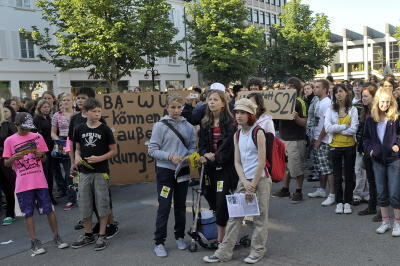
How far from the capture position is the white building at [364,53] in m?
64.1

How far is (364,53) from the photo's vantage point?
216ft

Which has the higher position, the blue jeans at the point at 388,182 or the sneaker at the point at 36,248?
the blue jeans at the point at 388,182

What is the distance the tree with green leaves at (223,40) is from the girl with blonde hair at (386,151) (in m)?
29.0

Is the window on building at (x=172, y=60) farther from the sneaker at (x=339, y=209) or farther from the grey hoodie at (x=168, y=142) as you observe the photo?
the grey hoodie at (x=168, y=142)

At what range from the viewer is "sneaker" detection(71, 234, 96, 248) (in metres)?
5.43

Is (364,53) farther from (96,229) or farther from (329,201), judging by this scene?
(96,229)

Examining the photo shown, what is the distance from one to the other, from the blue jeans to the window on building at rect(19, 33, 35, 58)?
2731cm

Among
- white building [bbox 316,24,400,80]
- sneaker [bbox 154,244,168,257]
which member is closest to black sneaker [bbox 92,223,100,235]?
sneaker [bbox 154,244,168,257]

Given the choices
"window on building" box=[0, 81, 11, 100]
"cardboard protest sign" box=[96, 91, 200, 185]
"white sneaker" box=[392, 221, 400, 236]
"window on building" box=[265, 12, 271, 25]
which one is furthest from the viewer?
"window on building" box=[265, 12, 271, 25]

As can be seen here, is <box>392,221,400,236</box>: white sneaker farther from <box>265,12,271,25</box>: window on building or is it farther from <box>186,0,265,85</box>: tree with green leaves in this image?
<box>265,12,271,25</box>: window on building

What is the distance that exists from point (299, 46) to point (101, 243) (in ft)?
119

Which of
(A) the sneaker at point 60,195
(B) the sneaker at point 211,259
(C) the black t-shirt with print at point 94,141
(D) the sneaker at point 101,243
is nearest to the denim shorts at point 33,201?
(C) the black t-shirt with print at point 94,141

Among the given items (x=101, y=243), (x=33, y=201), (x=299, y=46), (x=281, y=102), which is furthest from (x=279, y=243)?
(x=299, y=46)

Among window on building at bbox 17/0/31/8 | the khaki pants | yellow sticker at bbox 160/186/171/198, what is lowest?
the khaki pants
